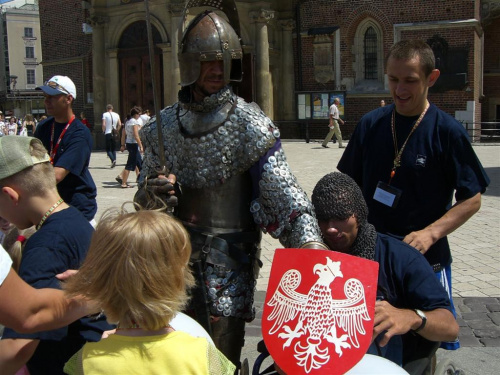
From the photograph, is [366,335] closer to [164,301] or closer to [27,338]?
[164,301]

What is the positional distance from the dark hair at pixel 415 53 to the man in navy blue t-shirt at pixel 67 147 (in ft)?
7.49

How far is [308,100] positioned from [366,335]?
21819 mm

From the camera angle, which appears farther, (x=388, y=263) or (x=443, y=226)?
(x=443, y=226)

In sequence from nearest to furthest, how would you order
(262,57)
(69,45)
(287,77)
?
(262,57)
(287,77)
(69,45)

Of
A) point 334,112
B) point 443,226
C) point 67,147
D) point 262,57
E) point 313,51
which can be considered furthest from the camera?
point 313,51

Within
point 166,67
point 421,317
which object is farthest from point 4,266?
point 166,67

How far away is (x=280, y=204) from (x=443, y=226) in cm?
81

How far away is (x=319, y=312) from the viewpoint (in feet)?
6.30

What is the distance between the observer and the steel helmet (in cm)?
283

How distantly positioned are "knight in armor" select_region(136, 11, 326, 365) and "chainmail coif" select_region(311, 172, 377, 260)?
5.3 inches

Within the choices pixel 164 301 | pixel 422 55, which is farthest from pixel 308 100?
pixel 164 301

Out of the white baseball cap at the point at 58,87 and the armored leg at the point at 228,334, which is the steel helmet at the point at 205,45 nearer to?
the armored leg at the point at 228,334

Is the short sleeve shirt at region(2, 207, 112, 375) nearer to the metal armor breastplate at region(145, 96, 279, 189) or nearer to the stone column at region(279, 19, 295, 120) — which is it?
the metal armor breastplate at region(145, 96, 279, 189)

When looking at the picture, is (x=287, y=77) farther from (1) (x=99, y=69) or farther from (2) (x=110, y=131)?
(2) (x=110, y=131)
